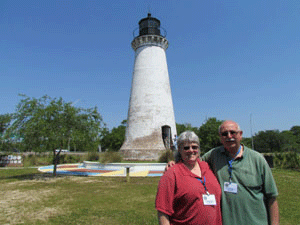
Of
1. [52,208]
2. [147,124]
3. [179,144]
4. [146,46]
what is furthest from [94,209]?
[146,46]

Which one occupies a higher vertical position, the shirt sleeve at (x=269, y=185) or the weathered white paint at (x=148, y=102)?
the weathered white paint at (x=148, y=102)

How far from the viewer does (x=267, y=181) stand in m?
2.11

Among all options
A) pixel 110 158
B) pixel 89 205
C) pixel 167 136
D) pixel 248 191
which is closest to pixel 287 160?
pixel 167 136

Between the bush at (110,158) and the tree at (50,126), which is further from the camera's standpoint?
the bush at (110,158)

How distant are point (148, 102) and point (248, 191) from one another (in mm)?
16545

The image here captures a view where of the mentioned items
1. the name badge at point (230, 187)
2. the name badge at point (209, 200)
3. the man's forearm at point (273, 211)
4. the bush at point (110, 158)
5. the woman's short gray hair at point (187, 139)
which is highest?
the woman's short gray hair at point (187, 139)

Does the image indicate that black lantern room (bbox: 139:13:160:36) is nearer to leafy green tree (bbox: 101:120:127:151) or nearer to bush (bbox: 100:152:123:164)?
bush (bbox: 100:152:123:164)

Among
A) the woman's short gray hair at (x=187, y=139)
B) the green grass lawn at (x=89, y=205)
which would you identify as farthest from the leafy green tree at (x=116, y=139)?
the woman's short gray hair at (x=187, y=139)

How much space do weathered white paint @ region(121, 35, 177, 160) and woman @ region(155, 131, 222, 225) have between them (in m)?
15.4

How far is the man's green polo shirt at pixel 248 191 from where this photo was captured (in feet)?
6.73

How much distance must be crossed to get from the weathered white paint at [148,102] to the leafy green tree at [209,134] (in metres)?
9.64

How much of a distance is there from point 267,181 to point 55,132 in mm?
10891

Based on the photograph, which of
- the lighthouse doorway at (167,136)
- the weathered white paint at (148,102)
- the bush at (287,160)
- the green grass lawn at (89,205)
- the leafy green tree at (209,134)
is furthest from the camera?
the leafy green tree at (209,134)

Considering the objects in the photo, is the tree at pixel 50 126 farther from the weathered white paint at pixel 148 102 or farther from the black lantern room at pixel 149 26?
the black lantern room at pixel 149 26
